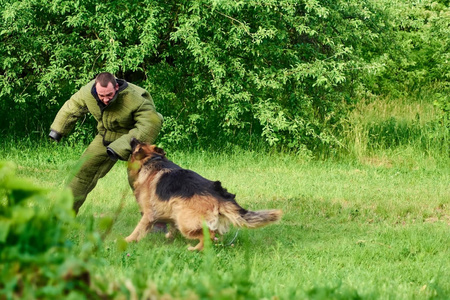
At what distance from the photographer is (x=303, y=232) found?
7848 mm

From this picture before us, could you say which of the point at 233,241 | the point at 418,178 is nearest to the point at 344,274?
the point at 233,241

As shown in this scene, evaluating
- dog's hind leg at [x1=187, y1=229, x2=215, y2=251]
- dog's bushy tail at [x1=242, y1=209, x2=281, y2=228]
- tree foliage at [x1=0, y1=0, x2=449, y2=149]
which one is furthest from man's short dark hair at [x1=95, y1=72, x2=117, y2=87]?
tree foliage at [x1=0, y1=0, x2=449, y2=149]

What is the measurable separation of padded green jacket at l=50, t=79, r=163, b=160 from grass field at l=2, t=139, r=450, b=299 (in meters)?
0.84

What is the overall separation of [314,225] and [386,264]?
6.89 feet

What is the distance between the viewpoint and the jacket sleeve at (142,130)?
271 inches

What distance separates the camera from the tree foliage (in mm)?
12422

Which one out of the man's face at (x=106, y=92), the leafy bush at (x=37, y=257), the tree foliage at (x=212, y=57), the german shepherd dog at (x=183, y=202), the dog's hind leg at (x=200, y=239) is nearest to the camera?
the leafy bush at (x=37, y=257)

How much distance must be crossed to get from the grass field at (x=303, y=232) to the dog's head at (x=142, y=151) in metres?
0.63

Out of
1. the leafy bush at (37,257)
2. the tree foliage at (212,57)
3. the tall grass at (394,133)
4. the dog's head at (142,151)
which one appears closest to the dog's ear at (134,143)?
the dog's head at (142,151)

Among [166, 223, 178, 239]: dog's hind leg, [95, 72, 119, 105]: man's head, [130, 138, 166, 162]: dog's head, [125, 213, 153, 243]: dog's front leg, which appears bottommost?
[166, 223, 178, 239]: dog's hind leg

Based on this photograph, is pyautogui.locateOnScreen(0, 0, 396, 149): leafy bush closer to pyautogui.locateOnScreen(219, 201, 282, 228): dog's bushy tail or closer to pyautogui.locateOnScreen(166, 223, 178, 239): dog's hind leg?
pyautogui.locateOnScreen(166, 223, 178, 239): dog's hind leg

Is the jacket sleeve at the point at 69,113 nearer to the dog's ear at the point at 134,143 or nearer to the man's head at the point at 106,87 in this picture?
the man's head at the point at 106,87

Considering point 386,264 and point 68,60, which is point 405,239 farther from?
point 68,60

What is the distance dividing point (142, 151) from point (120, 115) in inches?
31.3
